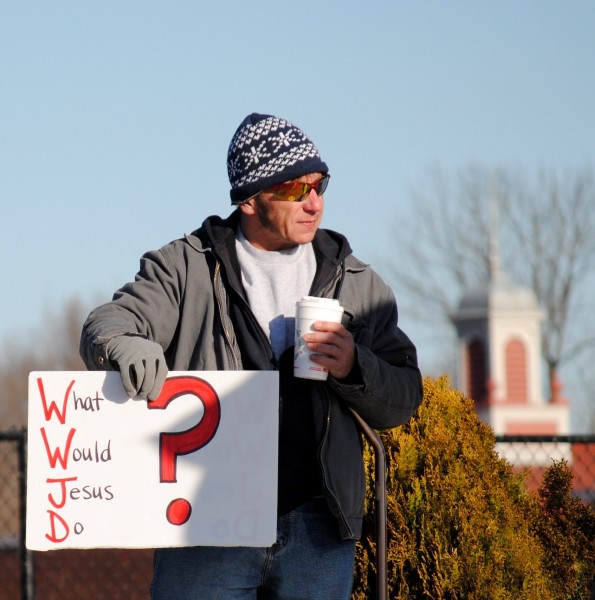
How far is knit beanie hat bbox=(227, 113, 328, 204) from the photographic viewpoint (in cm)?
330

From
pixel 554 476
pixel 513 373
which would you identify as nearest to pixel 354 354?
pixel 554 476

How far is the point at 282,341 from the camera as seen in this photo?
3.25m

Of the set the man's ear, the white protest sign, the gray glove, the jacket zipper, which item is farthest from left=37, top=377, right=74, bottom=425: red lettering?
the man's ear

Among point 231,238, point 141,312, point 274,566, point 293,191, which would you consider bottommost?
point 274,566

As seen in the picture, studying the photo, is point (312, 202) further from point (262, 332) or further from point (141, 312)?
point (141, 312)

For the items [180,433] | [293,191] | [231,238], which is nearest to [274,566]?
[180,433]

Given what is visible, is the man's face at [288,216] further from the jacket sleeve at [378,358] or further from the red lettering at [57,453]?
the red lettering at [57,453]

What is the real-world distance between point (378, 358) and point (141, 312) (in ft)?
2.05

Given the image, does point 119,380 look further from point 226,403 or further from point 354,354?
point 354,354

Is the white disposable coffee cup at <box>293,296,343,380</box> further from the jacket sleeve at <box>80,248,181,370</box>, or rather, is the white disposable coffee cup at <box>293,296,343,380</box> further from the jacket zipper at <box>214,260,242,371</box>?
the jacket sleeve at <box>80,248,181,370</box>

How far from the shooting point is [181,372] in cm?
311

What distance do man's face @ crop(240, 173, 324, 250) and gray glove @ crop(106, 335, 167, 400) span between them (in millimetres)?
518

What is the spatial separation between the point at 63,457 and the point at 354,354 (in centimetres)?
79

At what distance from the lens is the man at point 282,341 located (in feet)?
10.1
